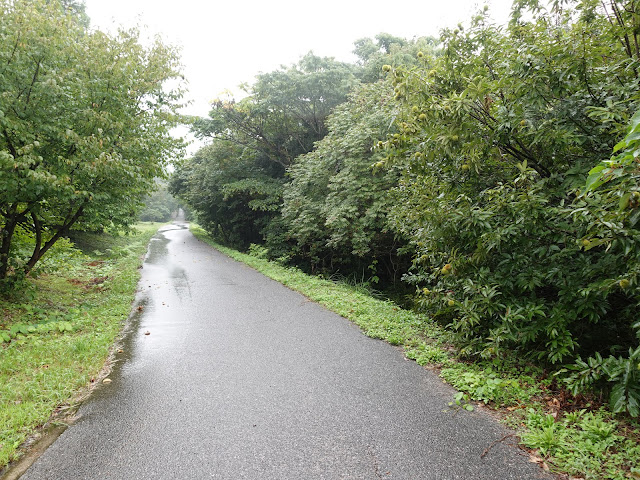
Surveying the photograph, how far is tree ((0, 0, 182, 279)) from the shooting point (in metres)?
5.38

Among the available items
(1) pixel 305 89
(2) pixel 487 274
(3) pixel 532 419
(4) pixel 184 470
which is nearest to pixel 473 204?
(2) pixel 487 274

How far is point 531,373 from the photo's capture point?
377 cm

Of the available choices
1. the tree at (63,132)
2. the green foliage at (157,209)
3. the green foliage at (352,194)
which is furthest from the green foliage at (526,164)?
the green foliage at (157,209)

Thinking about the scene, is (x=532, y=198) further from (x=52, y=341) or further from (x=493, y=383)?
(x=52, y=341)

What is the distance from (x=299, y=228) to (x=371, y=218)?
3424 millimetres

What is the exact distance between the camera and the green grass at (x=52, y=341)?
3244mm

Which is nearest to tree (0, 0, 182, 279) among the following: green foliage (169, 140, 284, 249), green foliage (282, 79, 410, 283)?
green foliage (282, 79, 410, 283)

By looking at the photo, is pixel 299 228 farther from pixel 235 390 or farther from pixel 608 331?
pixel 608 331

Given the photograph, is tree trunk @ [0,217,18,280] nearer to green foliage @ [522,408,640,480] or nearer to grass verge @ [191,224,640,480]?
grass verge @ [191,224,640,480]

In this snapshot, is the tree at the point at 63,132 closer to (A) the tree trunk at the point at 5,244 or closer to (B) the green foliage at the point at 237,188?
(A) the tree trunk at the point at 5,244

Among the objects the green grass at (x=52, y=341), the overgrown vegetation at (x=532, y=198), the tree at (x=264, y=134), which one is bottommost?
the green grass at (x=52, y=341)

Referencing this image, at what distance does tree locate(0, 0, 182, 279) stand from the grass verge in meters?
5.44

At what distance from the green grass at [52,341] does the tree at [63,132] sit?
3.45ft

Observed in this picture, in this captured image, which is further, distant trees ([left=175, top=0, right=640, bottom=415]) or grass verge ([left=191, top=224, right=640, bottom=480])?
distant trees ([left=175, top=0, right=640, bottom=415])
